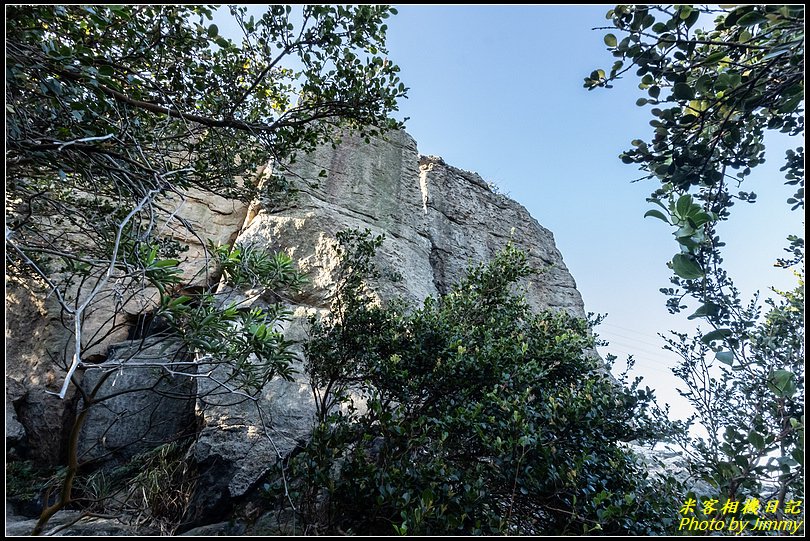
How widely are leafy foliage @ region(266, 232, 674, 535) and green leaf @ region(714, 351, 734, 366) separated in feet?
4.07

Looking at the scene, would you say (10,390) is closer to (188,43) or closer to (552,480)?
(188,43)

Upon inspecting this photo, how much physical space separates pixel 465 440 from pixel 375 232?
5.02m

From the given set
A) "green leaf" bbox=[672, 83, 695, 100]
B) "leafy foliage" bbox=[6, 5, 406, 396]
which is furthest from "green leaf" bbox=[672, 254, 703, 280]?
"leafy foliage" bbox=[6, 5, 406, 396]

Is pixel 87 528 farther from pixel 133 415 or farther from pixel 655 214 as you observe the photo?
pixel 655 214

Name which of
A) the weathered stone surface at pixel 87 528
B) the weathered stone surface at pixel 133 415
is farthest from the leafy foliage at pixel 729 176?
the weathered stone surface at pixel 133 415

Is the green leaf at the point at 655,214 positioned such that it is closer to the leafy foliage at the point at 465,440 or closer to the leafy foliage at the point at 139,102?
the leafy foliage at the point at 465,440

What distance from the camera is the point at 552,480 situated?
8.24 feet

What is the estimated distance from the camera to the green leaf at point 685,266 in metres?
1.35

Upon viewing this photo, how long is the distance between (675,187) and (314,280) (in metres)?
5.13

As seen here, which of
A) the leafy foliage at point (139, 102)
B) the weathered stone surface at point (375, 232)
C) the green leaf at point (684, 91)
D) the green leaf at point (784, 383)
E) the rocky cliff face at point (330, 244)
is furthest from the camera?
the weathered stone surface at point (375, 232)

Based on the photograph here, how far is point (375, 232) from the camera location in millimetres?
7512

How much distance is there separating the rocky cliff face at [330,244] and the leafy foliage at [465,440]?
0.63 m

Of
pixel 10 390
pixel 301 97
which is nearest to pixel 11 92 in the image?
pixel 301 97

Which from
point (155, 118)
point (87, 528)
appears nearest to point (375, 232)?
point (155, 118)
